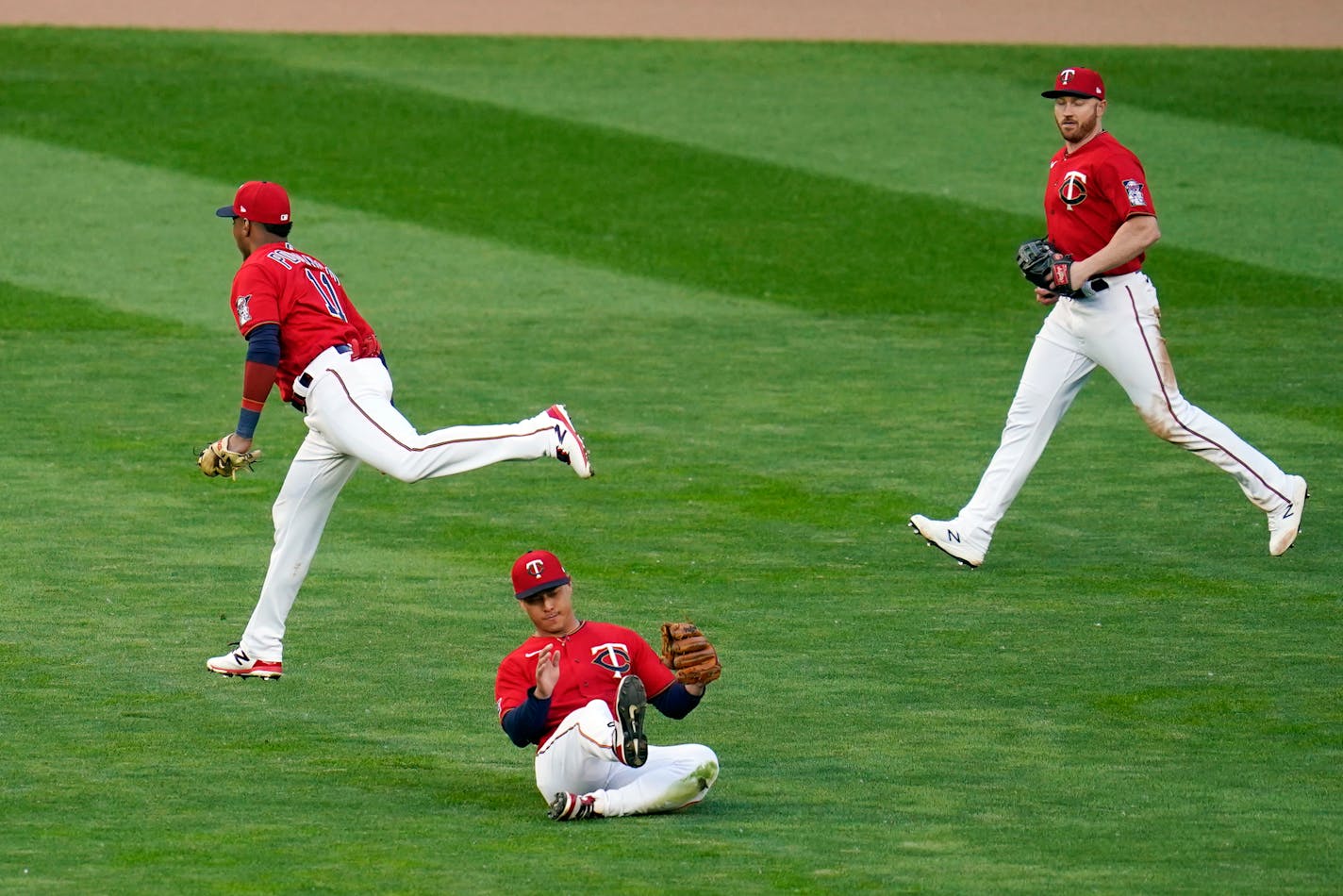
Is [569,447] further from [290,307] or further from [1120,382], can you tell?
[1120,382]

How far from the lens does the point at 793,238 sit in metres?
16.9

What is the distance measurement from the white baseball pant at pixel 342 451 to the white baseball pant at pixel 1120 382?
91.8 inches

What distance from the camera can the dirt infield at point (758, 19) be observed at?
23.4 m

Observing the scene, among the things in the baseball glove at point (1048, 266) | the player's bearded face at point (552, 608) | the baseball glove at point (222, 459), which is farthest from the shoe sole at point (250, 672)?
the baseball glove at point (1048, 266)

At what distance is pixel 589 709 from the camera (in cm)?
634

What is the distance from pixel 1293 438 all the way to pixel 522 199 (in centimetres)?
762

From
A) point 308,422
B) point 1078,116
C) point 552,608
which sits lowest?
point 552,608

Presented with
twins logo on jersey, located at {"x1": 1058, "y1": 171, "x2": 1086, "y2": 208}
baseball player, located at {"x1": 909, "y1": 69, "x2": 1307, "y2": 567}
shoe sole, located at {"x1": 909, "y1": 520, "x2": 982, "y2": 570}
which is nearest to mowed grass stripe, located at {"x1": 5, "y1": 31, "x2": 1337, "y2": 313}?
shoe sole, located at {"x1": 909, "y1": 520, "x2": 982, "y2": 570}

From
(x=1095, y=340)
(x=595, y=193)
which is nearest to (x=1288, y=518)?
(x=1095, y=340)

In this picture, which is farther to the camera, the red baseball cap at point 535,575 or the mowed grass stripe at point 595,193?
the mowed grass stripe at point 595,193

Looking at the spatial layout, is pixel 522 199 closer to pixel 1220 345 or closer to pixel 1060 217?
pixel 1220 345

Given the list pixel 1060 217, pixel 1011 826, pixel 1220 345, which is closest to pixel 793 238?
pixel 1220 345

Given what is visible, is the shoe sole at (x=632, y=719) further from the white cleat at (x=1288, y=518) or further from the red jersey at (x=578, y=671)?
the white cleat at (x=1288, y=518)

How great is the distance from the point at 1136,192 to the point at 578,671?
3.80 meters
